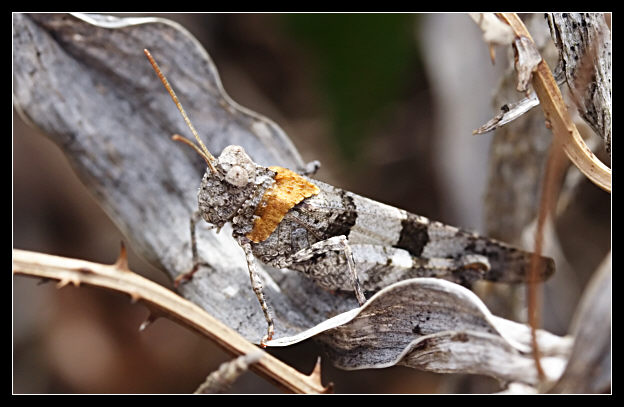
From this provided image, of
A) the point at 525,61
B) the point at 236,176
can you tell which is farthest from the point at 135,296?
the point at 525,61

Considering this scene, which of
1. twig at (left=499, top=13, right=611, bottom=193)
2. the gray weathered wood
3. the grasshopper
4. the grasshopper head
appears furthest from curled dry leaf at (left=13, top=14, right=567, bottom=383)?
the gray weathered wood

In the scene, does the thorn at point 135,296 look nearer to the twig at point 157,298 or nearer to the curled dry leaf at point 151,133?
the twig at point 157,298

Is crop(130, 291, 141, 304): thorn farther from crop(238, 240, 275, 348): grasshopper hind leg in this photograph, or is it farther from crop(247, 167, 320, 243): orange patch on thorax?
crop(247, 167, 320, 243): orange patch on thorax

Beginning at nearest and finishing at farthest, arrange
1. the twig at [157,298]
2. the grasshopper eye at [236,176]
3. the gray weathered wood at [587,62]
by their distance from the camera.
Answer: the twig at [157,298] → the gray weathered wood at [587,62] → the grasshopper eye at [236,176]

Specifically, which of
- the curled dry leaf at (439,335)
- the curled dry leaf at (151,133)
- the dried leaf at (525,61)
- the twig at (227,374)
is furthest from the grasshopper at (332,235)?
the dried leaf at (525,61)

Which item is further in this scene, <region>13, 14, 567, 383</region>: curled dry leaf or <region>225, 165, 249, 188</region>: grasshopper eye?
<region>13, 14, 567, 383</region>: curled dry leaf
